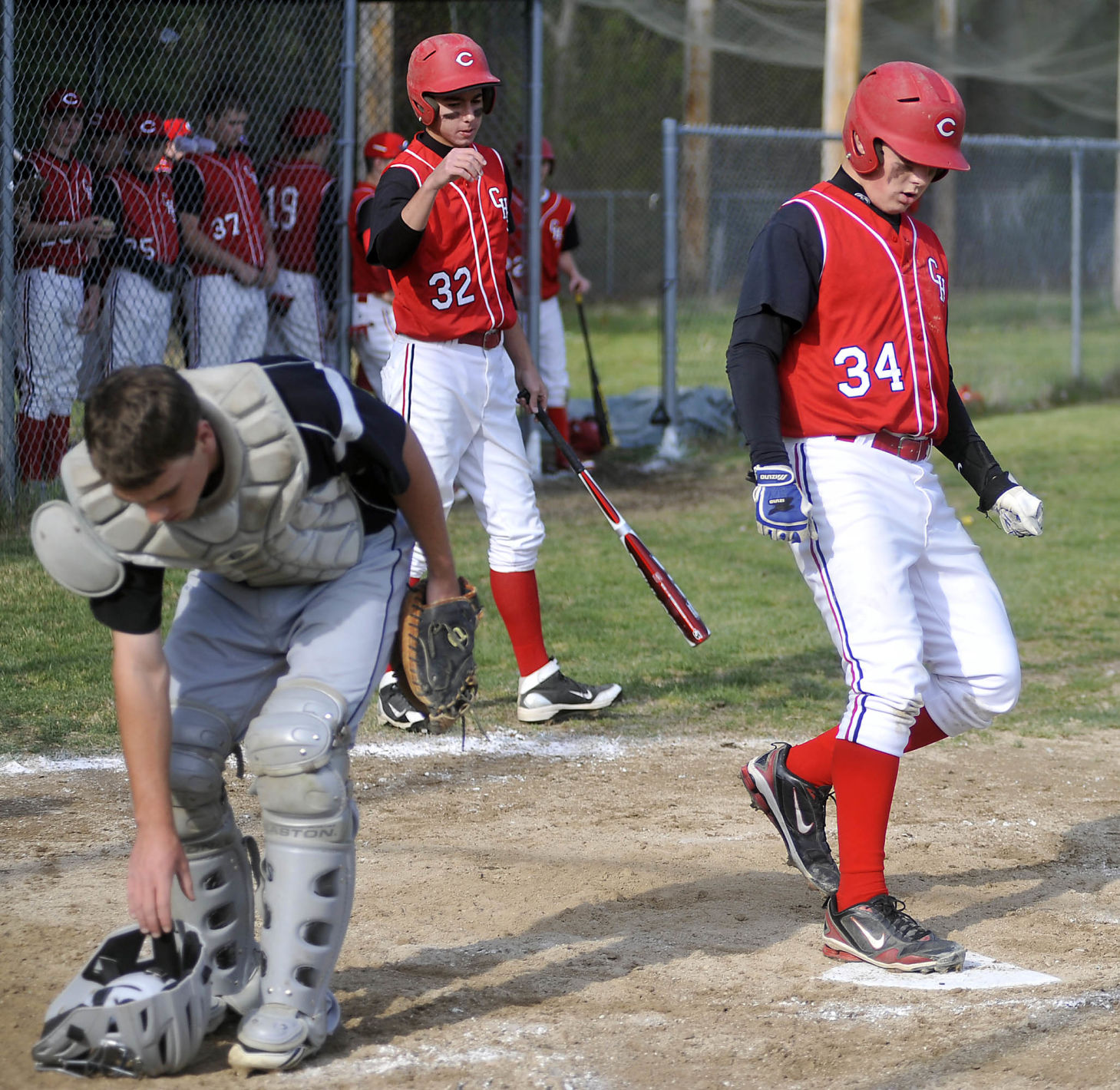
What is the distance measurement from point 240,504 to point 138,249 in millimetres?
5936

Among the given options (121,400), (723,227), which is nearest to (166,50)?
(723,227)

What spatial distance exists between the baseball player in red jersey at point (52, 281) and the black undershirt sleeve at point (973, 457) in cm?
542

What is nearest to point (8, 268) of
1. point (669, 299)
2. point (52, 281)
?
point (52, 281)

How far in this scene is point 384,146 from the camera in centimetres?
862

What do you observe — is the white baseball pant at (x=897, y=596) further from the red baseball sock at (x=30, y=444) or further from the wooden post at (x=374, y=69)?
the wooden post at (x=374, y=69)

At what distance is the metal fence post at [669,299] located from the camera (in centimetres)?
1064

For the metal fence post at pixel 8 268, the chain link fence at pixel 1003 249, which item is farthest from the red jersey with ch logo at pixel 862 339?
the chain link fence at pixel 1003 249

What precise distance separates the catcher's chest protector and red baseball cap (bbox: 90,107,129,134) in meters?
5.88

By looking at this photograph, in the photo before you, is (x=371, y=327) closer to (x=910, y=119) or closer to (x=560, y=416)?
(x=560, y=416)

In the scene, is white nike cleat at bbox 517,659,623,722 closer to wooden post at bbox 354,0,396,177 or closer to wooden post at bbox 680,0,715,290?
wooden post at bbox 354,0,396,177

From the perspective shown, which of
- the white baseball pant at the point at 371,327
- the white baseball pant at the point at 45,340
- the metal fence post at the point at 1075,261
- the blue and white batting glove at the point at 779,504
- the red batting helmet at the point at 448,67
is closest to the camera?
the blue and white batting glove at the point at 779,504

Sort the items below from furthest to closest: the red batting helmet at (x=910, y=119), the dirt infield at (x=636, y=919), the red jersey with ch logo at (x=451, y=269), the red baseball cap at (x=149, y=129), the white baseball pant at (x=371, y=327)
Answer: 1. the white baseball pant at (x=371, y=327)
2. the red baseball cap at (x=149, y=129)
3. the red jersey with ch logo at (x=451, y=269)
4. the red batting helmet at (x=910, y=119)
5. the dirt infield at (x=636, y=919)

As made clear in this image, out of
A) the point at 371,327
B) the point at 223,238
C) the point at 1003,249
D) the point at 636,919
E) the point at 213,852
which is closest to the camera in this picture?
the point at 213,852

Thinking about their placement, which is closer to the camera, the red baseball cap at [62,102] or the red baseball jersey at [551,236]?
the red baseball cap at [62,102]
